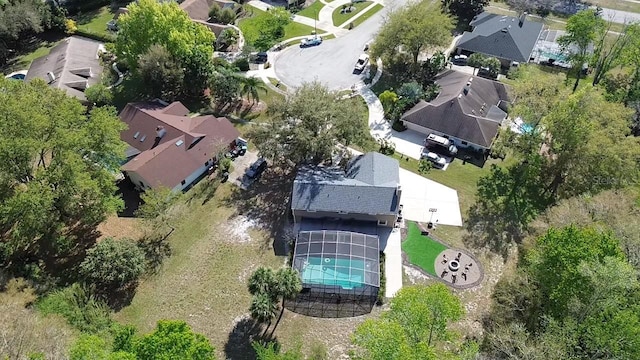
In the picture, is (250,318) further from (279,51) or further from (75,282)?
(279,51)

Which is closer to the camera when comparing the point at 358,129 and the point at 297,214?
the point at 297,214

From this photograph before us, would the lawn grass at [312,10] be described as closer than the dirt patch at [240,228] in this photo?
No

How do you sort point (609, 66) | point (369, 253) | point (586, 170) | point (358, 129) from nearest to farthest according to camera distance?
point (369, 253) < point (586, 170) < point (358, 129) < point (609, 66)

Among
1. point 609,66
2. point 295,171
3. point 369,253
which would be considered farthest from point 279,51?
point 609,66

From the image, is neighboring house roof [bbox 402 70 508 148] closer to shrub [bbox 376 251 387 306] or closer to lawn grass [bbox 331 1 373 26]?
shrub [bbox 376 251 387 306]

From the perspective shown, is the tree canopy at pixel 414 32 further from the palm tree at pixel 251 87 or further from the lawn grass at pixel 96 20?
the lawn grass at pixel 96 20

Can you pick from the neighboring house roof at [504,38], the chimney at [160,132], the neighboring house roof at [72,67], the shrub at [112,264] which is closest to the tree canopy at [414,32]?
the neighboring house roof at [504,38]
